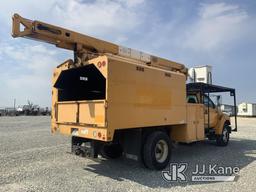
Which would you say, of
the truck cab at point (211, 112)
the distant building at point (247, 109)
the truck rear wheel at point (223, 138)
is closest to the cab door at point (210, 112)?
the truck cab at point (211, 112)

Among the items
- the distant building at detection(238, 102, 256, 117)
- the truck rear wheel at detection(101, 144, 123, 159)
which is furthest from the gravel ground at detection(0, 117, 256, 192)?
the distant building at detection(238, 102, 256, 117)

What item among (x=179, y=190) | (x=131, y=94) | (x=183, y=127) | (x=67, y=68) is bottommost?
(x=179, y=190)

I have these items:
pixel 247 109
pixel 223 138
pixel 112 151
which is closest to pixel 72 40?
pixel 112 151

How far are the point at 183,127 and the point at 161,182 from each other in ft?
9.32

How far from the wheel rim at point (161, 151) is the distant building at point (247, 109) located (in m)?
52.6

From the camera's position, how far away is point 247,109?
55562mm

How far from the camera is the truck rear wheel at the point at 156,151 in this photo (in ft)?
23.2

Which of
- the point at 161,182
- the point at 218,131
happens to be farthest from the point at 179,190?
the point at 218,131

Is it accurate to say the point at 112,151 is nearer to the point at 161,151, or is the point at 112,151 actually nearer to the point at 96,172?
the point at 96,172

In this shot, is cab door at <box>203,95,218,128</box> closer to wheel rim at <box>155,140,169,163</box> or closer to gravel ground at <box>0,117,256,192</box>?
gravel ground at <box>0,117,256,192</box>

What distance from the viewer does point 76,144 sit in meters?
7.65

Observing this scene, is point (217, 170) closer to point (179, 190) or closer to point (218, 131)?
point (179, 190)

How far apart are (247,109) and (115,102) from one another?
55.3 m

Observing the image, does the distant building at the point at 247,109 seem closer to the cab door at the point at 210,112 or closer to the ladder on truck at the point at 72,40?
the cab door at the point at 210,112
